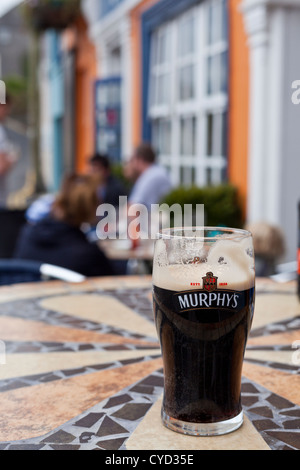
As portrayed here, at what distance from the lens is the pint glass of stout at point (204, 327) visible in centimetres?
73

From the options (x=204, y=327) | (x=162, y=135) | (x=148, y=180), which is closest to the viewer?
(x=204, y=327)

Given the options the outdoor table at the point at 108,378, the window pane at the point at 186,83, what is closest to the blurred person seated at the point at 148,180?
the window pane at the point at 186,83

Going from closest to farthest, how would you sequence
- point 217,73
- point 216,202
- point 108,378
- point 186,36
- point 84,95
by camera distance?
point 108,378, point 216,202, point 217,73, point 186,36, point 84,95

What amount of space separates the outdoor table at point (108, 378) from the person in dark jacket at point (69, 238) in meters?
1.00

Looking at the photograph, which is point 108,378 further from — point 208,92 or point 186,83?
point 186,83

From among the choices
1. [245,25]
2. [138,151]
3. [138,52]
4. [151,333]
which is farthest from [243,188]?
[151,333]

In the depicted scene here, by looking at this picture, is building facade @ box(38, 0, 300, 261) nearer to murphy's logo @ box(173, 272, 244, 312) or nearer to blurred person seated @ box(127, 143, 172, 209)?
blurred person seated @ box(127, 143, 172, 209)

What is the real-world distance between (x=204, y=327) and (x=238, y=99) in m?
4.54

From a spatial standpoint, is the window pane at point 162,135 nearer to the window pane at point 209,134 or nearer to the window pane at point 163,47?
the window pane at point 163,47

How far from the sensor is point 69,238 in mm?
2508

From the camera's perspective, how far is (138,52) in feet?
24.3

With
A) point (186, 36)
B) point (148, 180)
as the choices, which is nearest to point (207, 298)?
point (148, 180)

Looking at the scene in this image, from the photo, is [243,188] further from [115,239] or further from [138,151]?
[115,239]

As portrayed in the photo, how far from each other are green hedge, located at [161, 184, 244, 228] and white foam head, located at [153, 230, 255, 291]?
4172 millimetres
